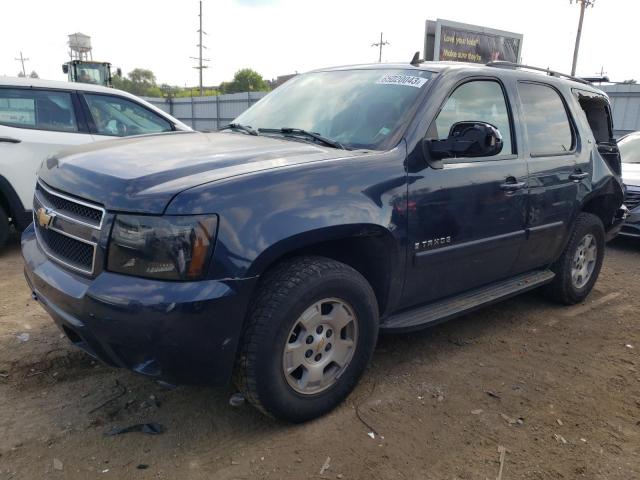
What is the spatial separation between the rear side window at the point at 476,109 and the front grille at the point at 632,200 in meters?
4.46

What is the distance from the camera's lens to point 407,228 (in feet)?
9.46

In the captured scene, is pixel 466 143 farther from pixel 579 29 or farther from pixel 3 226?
pixel 579 29

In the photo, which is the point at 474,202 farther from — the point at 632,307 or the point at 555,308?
the point at 632,307

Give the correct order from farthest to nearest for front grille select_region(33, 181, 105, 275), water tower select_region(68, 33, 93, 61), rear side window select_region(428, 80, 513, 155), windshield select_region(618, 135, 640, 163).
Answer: water tower select_region(68, 33, 93, 61)
windshield select_region(618, 135, 640, 163)
rear side window select_region(428, 80, 513, 155)
front grille select_region(33, 181, 105, 275)

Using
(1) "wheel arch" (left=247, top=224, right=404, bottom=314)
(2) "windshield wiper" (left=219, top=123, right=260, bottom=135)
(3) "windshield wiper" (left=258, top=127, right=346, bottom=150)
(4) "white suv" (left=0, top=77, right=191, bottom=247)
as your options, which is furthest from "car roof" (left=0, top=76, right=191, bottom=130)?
(1) "wheel arch" (left=247, top=224, right=404, bottom=314)

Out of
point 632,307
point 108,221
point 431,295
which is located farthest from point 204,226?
point 632,307

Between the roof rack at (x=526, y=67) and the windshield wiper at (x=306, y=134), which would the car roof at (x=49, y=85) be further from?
the roof rack at (x=526, y=67)

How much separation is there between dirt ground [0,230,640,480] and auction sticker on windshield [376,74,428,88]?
1785 mm

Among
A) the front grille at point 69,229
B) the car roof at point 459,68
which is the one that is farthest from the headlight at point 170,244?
the car roof at point 459,68

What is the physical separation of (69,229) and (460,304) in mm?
2375

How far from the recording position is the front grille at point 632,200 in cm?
704

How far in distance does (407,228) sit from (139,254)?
1433 millimetres

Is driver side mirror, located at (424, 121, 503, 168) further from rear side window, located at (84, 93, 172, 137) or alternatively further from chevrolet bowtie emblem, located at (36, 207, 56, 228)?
rear side window, located at (84, 93, 172, 137)

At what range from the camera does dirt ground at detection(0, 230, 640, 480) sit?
2396 mm
